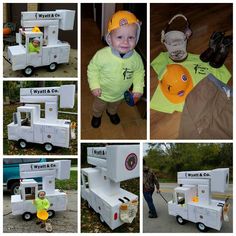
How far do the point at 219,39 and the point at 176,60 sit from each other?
41 centimetres

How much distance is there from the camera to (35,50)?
235cm

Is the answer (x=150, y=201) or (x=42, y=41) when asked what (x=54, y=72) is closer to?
(x=42, y=41)

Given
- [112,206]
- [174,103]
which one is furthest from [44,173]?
[174,103]

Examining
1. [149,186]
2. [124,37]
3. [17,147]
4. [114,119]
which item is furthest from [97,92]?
[149,186]

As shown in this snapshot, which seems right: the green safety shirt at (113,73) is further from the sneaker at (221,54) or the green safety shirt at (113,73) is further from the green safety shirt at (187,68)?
the sneaker at (221,54)

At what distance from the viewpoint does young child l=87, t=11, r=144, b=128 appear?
202 cm

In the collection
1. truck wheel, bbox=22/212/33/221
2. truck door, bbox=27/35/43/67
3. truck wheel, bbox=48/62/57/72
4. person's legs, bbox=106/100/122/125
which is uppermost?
truck door, bbox=27/35/43/67

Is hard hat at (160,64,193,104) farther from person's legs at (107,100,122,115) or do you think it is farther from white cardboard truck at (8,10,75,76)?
white cardboard truck at (8,10,75,76)

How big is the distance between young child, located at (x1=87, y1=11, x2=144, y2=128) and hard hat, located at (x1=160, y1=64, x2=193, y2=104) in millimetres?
390

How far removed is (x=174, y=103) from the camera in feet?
8.30

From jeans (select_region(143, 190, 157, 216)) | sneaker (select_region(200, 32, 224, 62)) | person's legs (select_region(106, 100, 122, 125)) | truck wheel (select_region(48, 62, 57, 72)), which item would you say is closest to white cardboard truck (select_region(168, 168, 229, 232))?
jeans (select_region(143, 190, 157, 216))

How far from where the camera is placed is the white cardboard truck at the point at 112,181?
211 centimetres

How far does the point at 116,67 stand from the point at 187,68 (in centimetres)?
77

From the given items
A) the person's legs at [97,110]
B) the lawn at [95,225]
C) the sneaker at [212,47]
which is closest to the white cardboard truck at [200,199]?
the lawn at [95,225]
